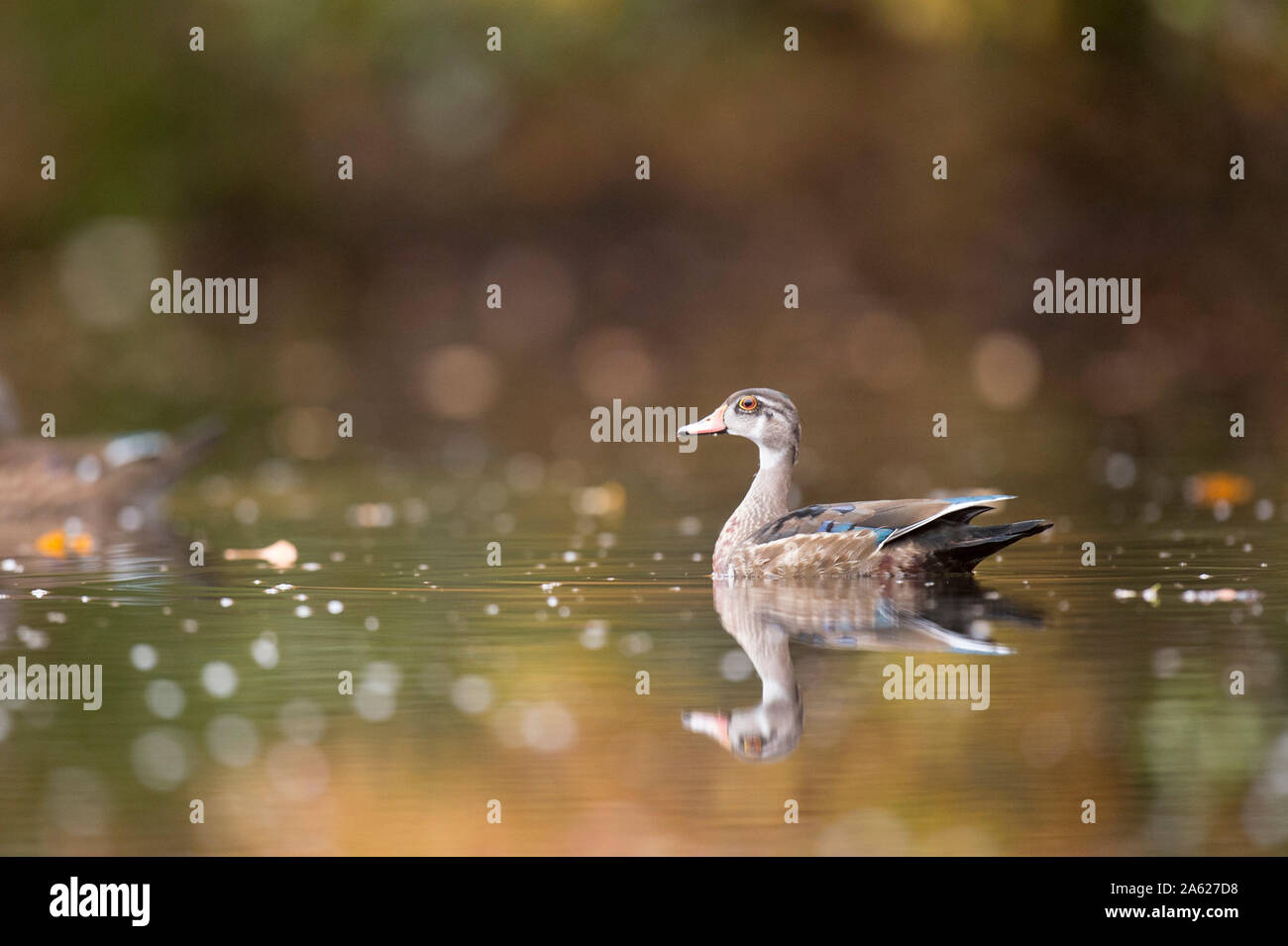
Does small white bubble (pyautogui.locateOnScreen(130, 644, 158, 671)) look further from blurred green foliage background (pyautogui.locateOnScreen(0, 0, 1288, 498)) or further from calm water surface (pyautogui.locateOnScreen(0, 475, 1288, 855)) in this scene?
blurred green foliage background (pyautogui.locateOnScreen(0, 0, 1288, 498))

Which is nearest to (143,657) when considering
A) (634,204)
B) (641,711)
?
(641,711)

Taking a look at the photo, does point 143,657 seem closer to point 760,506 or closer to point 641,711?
point 641,711

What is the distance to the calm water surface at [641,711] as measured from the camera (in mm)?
6184

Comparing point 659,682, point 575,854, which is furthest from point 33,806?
point 659,682

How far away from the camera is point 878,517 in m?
9.70

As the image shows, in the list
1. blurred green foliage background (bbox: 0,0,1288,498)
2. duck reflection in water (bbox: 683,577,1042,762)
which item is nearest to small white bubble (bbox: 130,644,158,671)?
duck reflection in water (bbox: 683,577,1042,762)

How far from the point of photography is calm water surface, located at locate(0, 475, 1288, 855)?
6184mm

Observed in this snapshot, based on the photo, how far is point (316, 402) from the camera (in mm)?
20766

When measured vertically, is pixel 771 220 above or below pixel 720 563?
above

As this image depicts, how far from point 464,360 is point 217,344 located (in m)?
4.20

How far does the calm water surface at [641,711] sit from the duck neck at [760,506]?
0.68 feet

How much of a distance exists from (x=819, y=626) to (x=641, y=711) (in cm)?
155
